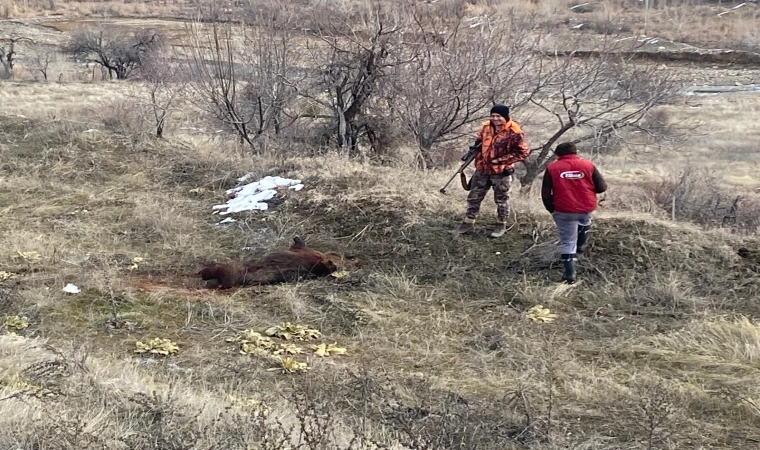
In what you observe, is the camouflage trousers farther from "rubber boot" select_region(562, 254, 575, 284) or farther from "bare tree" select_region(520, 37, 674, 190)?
"bare tree" select_region(520, 37, 674, 190)

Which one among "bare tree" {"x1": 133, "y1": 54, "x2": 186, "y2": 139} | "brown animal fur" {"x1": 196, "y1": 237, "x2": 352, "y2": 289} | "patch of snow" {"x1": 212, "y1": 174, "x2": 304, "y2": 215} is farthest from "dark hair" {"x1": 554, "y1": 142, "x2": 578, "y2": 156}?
"bare tree" {"x1": 133, "y1": 54, "x2": 186, "y2": 139}

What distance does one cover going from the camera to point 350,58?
1202 centimetres

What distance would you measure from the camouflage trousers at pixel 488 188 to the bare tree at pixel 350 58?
4479mm

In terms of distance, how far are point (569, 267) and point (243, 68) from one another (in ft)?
26.7

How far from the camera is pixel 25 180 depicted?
11281 millimetres

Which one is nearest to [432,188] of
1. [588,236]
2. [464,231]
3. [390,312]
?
[464,231]

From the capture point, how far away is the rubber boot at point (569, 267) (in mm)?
6805

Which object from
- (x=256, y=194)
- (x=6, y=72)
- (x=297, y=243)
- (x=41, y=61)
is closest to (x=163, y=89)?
(x=256, y=194)

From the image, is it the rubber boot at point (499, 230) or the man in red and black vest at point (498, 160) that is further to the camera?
the rubber boot at point (499, 230)

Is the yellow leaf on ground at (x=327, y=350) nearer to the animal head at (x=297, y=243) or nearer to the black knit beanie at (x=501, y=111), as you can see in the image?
the animal head at (x=297, y=243)

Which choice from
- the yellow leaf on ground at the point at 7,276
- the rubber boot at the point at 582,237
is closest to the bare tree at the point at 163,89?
the yellow leaf on ground at the point at 7,276

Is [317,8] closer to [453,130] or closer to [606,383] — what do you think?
[453,130]

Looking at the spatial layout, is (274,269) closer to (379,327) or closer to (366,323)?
(366,323)

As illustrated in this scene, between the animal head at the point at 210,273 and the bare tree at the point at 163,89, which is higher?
the bare tree at the point at 163,89
